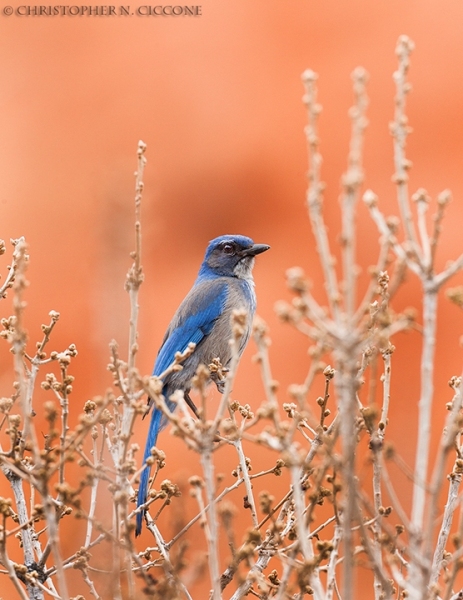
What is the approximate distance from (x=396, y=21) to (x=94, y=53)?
1709 mm

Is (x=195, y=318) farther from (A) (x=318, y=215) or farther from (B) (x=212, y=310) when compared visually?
(A) (x=318, y=215)

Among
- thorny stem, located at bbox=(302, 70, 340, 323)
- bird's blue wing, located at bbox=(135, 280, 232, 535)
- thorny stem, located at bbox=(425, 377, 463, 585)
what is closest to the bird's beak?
bird's blue wing, located at bbox=(135, 280, 232, 535)

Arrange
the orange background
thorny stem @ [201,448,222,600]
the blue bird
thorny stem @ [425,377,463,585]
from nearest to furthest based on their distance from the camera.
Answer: thorny stem @ [425,377,463,585] < thorny stem @ [201,448,222,600] < the blue bird < the orange background

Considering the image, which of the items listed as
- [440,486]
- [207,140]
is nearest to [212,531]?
[440,486]

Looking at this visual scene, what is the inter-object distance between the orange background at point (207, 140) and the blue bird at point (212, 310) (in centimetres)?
50

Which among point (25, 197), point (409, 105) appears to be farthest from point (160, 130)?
point (409, 105)

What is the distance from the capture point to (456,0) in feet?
15.2

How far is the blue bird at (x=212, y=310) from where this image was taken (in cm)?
381

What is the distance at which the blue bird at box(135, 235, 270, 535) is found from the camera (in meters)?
3.81

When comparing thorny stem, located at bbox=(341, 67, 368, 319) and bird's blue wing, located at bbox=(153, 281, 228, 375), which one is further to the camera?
bird's blue wing, located at bbox=(153, 281, 228, 375)

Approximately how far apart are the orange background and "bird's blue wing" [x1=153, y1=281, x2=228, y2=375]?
0.50 m

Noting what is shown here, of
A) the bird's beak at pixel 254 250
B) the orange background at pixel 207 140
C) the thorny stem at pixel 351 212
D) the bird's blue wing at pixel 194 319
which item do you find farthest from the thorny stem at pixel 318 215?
the orange background at pixel 207 140

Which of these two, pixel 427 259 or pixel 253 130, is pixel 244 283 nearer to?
pixel 253 130

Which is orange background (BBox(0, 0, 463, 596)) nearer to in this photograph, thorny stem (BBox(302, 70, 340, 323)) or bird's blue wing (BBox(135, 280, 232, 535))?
bird's blue wing (BBox(135, 280, 232, 535))
